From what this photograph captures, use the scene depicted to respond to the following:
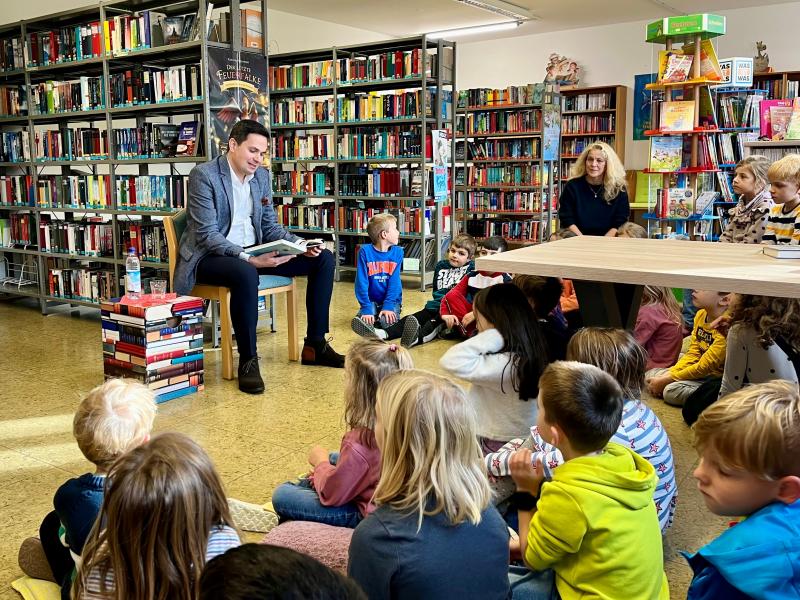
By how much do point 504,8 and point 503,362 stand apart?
8427 millimetres

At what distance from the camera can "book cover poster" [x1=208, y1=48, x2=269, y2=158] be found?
4496mm

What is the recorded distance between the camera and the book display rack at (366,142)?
6.76m

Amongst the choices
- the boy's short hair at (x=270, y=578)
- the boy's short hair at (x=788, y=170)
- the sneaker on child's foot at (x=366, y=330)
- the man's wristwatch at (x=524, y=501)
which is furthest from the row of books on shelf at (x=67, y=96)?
the boy's short hair at (x=270, y=578)

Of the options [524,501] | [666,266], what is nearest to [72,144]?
[666,266]

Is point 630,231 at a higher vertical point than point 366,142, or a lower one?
lower

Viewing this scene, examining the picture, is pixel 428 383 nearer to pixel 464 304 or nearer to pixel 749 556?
pixel 749 556

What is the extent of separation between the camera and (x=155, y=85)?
4832mm

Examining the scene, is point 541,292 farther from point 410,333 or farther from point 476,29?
point 476,29

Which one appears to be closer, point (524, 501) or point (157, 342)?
point (524, 501)

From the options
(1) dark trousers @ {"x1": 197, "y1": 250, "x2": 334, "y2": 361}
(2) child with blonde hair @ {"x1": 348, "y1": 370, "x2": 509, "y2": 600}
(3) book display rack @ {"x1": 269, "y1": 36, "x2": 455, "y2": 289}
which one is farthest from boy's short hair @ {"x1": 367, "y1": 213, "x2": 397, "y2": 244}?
(2) child with blonde hair @ {"x1": 348, "y1": 370, "x2": 509, "y2": 600}

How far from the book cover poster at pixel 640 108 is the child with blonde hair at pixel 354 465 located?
941 centimetres

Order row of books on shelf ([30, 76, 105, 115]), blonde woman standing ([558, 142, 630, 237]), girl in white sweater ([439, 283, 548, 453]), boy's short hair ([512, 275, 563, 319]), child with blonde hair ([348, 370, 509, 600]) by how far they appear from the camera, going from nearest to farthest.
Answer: child with blonde hair ([348, 370, 509, 600]) < girl in white sweater ([439, 283, 548, 453]) < boy's short hair ([512, 275, 563, 319]) < blonde woman standing ([558, 142, 630, 237]) < row of books on shelf ([30, 76, 105, 115])

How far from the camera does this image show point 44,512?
2.37 metres

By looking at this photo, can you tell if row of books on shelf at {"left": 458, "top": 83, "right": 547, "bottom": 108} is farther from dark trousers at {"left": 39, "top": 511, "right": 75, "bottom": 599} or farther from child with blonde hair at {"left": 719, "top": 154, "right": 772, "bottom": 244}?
dark trousers at {"left": 39, "top": 511, "right": 75, "bottom": 599}
